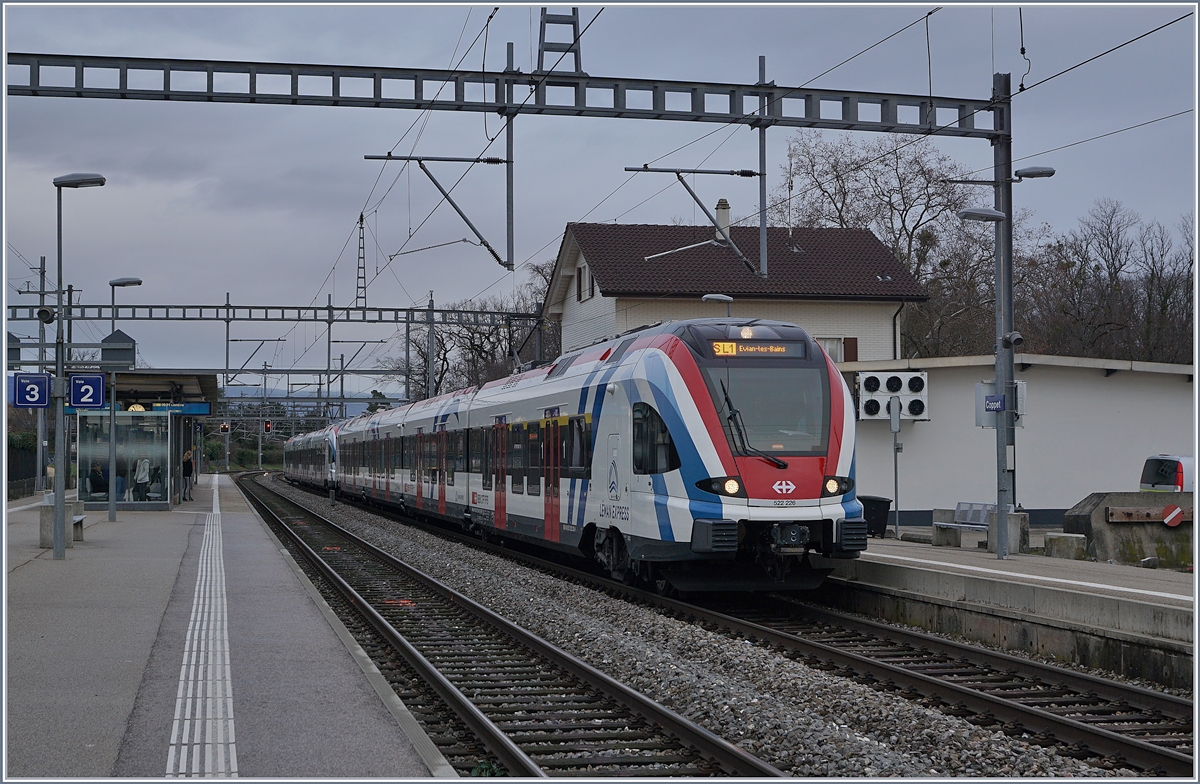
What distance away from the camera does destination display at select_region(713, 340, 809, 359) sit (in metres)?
13.5

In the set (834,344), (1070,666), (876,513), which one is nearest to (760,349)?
(1070,666)

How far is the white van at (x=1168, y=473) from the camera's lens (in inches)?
944

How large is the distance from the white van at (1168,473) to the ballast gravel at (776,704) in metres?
14.4

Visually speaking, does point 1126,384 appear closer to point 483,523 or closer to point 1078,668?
point 483,523

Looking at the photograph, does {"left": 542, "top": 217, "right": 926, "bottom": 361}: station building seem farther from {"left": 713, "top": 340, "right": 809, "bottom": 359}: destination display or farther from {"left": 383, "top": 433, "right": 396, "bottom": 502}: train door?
{"left": 713, "top": 340, "right": 809, "bottom": 359}: destination display

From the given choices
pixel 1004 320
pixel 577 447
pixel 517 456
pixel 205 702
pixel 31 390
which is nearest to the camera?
pixel 205 702

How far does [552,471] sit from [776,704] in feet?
31.5

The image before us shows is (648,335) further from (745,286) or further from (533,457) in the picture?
(745,286)

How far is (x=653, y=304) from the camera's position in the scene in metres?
38.3

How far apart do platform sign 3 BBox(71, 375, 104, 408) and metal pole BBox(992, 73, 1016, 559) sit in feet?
44.3

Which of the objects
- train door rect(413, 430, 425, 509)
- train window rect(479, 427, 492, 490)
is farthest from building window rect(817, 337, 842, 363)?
train window rect(479, 427, 492, 490)

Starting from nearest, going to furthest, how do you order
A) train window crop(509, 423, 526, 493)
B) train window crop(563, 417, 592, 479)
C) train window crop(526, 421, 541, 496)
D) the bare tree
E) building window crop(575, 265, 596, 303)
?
train window crop(563, 417, 592, 479)
train window crop(526, 421, 541, 496)
train window crop(509, 423, 526, 493)
building window crop(575, 265, 596, 303)
the bare tree

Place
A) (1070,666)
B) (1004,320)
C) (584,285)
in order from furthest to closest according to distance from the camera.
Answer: (584,285) < (1004,320) < (1070,666)

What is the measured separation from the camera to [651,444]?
13.8m
